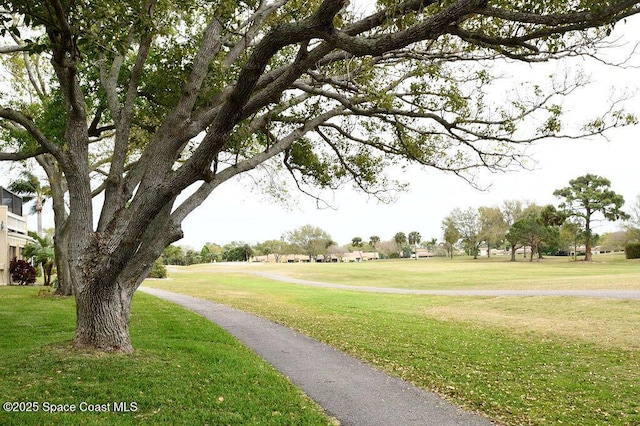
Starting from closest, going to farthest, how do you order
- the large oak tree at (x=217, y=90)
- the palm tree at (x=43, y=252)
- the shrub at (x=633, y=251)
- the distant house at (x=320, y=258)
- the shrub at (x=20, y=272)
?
the large oak tree at (x=217, y=90), the palm tree at (x=43, y=252), the shrub at (x=20, y=272), the shrub at (x=633, y=251), the distant house at (x=320, y=258)

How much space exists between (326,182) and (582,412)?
9.50 meters

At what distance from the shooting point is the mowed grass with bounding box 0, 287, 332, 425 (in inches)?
222

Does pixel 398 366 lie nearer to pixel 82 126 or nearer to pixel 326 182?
pixel 326 182

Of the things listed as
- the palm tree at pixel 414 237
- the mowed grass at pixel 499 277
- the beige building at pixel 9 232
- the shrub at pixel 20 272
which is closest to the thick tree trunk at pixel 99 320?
the mowed grass at pixel 499 277

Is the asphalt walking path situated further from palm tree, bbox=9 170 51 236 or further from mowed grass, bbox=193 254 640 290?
palm tree, bbox=9 170 51 236

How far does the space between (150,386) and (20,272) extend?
27348 mm

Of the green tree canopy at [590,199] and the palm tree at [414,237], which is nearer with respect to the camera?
the green tree canopy at [590,199]

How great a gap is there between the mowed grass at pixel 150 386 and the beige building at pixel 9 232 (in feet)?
72.2

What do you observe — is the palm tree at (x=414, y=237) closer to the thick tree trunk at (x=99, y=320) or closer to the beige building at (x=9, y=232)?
the beige building at (x=9, y=232)

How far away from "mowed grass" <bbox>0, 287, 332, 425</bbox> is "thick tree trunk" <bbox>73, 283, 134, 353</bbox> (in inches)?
12.6

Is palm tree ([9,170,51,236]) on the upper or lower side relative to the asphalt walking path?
upper

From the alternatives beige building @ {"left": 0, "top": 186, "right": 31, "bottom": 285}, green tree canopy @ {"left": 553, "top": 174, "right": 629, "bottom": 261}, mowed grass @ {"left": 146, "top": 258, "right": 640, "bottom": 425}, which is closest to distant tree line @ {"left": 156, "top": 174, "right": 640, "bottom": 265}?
green tree canopy @ {"left": 553, "top": 174, "right": 629, "bottom": 261}

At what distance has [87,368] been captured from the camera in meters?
7.06

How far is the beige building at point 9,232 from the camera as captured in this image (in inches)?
1106
